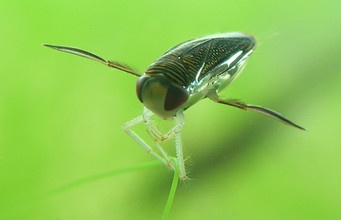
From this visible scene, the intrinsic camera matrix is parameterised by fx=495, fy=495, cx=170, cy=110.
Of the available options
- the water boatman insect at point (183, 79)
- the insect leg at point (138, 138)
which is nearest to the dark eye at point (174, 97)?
the water boatman insect at point (183, 79)

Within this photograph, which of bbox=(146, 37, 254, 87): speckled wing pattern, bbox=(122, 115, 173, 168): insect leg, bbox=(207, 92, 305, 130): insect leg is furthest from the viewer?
bbox=(122, 115, 173, 168): insect leg

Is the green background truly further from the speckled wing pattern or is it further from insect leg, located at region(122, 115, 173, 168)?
the speckled wing pattern

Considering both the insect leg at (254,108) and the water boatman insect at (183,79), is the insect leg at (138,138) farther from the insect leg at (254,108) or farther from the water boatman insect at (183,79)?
the insect leg at (254,108)

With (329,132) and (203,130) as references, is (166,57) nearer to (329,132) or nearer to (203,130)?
(203,130)

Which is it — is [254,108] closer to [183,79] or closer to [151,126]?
[183,79]

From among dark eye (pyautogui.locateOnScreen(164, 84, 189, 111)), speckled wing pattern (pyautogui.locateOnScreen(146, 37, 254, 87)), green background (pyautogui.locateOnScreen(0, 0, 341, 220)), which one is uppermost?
speckled wing pattern (pyautogui.locateOnScreen(146, 37, 254, 87))

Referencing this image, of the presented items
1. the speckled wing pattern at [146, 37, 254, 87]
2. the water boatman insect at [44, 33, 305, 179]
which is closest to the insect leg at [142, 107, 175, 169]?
the water boatman insect at [44, 33, 305, 179]

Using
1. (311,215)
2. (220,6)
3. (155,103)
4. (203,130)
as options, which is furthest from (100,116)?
(311,215)

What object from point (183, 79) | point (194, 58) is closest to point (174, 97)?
point (183, 79)
